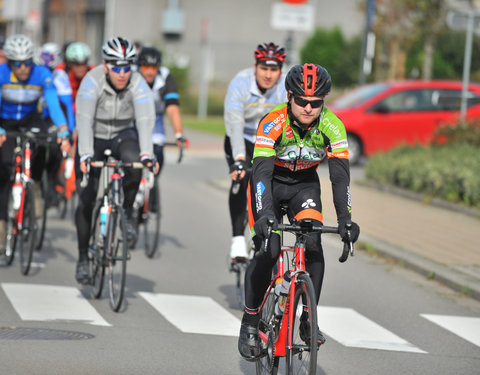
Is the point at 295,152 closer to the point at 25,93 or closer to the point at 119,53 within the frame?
the point at 119,53

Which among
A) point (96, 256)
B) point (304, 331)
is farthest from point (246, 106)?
point (304, 331)

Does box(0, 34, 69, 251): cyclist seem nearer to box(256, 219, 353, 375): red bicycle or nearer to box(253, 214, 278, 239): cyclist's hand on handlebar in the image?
box(256, 219, 353, 375): red bicycle

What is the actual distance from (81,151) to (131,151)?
449 mm

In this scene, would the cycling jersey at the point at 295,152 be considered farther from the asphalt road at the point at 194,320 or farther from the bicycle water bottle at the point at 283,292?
the asphalt road at the point at 194,320

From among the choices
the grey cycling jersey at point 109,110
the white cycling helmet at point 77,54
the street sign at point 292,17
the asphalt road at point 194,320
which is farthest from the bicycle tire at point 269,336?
the street sign at point 292,17

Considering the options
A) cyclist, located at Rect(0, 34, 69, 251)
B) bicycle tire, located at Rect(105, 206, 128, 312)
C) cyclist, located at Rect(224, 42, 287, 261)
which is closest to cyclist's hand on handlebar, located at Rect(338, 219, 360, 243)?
cyclist, located at Rect(224, 42, 287, 261)

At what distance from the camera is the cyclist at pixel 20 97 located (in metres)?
9.41

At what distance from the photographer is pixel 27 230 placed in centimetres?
941

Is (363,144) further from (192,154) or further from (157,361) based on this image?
(157,361)

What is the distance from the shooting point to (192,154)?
24188 mm

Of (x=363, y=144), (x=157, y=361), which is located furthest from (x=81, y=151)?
(x=363, y=144)

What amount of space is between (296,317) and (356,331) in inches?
93.5

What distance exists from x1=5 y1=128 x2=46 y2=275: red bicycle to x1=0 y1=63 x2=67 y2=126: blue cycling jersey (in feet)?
0.65

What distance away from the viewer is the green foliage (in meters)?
47.8
